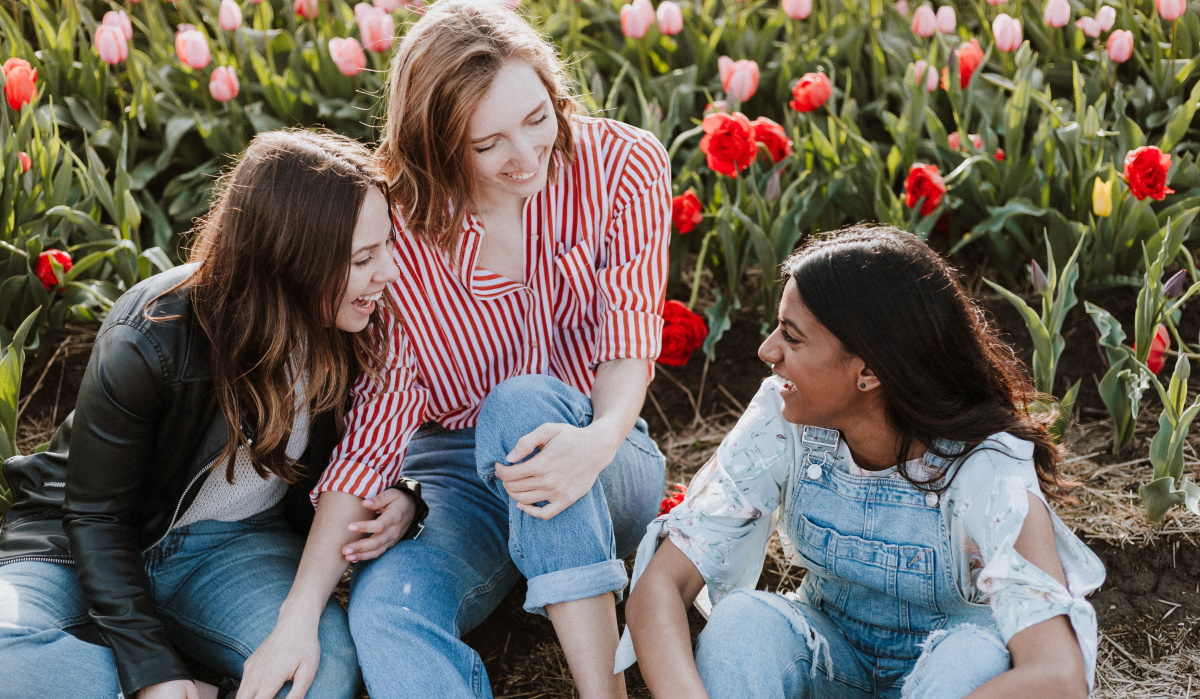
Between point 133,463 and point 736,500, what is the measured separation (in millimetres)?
988

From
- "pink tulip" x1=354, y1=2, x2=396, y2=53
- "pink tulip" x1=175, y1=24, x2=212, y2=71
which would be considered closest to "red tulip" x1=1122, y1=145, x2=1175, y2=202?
"pink tulip" x1=354, y1=2, x2=396, y2=53

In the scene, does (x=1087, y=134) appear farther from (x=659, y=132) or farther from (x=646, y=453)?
(x=646, y=453)

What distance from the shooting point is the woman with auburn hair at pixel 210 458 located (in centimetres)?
171

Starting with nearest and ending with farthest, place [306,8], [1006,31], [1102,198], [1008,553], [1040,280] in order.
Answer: [1008,553] < [1040,280] < [1102,198] < [1006,31] < [306,8]

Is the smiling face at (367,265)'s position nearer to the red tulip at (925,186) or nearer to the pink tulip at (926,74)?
the red tulip at (925,186)

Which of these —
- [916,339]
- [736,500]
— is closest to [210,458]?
[736,500]

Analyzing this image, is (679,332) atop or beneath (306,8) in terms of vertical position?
beneath

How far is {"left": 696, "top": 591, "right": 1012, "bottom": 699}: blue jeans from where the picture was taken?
1.45 metres

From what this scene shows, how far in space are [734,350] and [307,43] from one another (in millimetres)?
1711

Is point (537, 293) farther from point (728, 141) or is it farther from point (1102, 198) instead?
point (1102, 198)

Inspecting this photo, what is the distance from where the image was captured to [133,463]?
175 cm

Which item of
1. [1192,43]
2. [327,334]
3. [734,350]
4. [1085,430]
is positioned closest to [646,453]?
[327,334]

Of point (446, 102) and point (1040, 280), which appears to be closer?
point (446, 102)

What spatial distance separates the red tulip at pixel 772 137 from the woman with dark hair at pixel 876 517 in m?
1.07
